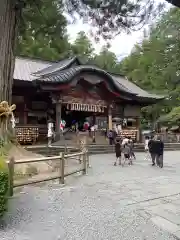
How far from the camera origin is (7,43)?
9.70m

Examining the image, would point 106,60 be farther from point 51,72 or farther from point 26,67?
point 51,72

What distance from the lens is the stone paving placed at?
4.64m

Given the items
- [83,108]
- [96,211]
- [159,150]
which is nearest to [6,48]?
[96,211]

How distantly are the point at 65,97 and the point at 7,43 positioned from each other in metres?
9.79

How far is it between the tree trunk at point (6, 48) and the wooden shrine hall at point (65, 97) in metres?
7.53

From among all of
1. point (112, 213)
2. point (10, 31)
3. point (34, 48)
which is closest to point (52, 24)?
point (10, 31)

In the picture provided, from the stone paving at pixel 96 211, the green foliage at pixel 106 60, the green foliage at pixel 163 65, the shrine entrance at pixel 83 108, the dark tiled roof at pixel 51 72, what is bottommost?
the stone paving at pixel 96 211

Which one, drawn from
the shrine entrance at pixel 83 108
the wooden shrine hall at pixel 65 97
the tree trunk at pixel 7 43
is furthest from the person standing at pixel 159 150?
the shrine entrance at pixel 83 108

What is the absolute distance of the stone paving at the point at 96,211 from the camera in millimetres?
4641

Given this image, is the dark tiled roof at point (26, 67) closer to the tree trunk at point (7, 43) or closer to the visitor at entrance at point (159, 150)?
the tree trunk at point (7, 43)

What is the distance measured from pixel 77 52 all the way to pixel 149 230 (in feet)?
127

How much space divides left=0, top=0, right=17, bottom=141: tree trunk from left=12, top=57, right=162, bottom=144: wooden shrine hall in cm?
753

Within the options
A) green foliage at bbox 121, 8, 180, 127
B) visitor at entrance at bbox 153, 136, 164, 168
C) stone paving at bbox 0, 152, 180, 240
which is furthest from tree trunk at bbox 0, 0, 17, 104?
green foliage at bbox 121, 8, 180, 127

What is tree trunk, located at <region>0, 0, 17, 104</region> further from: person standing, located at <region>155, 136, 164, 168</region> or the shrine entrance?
the shrine entrance
